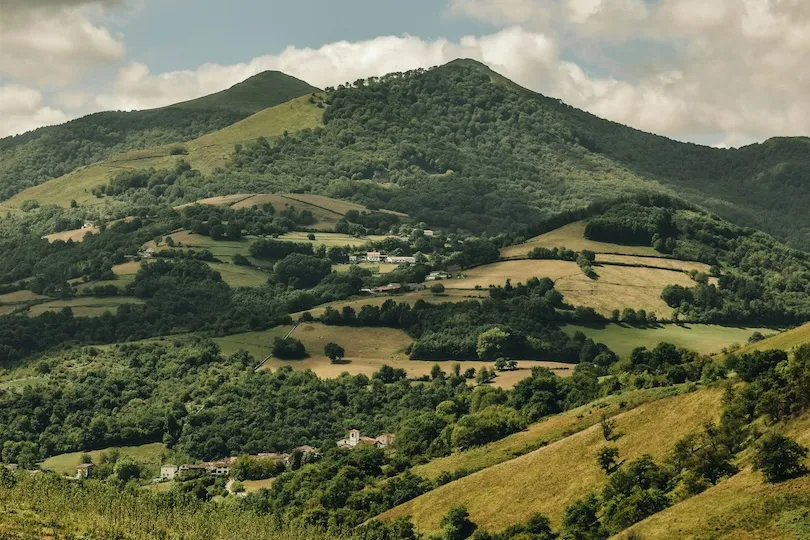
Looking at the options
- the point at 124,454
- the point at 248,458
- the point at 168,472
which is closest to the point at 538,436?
the point at 248,458

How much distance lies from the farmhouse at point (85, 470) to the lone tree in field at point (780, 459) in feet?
290

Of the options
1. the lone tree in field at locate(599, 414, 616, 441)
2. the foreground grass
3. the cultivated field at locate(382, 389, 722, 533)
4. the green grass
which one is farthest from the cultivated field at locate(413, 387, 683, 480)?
the green grass

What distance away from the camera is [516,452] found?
A: 123312 millimetres

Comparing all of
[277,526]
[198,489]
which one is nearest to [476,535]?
[277,526]

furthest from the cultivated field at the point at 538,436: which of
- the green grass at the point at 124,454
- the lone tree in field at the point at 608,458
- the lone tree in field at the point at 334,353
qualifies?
the lone tree in field at the point at 334,353

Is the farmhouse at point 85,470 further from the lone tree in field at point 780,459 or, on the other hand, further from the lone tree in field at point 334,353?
the lone tree in field at point 780,459

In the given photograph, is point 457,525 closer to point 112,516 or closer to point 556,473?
point 556,473

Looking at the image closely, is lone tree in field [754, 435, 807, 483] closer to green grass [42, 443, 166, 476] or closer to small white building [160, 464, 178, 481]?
small white building [160, 464, 178, 481]

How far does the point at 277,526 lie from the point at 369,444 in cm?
4007

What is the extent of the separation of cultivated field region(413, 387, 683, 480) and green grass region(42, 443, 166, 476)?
44209 millimetres

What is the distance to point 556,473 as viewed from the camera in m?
110

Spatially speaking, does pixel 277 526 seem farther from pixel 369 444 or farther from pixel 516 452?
pixel 369 444

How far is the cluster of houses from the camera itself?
15338 centimetres

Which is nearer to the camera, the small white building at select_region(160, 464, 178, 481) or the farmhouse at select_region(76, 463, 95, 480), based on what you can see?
the small white building at select_region(160, 464, 178, 481)
